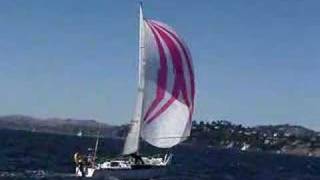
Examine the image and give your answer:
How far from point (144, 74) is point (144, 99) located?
2.26m

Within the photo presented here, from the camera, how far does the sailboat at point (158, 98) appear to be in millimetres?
70250

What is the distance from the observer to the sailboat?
70250 mm

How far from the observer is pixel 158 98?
7112 centimetres

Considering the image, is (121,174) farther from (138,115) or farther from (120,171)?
(138,115)

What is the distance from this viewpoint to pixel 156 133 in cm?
7162

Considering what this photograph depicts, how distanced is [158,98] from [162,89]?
85 centimetres

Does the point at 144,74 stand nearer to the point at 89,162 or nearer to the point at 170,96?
the point at 170,96

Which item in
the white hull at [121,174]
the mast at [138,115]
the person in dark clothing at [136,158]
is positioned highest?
the mast at [138,115]

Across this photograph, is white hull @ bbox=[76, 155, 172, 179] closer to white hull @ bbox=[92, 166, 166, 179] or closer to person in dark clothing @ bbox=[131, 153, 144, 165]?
white hull @ bbox=[92, 166, 166, 179]

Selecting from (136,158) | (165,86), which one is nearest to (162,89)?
(165,86)

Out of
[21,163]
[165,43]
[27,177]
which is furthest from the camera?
[21,163]

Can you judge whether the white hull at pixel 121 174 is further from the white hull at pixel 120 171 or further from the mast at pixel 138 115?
the mast at pixel 138 115

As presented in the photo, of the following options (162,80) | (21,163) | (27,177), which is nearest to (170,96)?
(162,80)

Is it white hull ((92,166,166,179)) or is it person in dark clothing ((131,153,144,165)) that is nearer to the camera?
white hull ((92,166,166,179))
